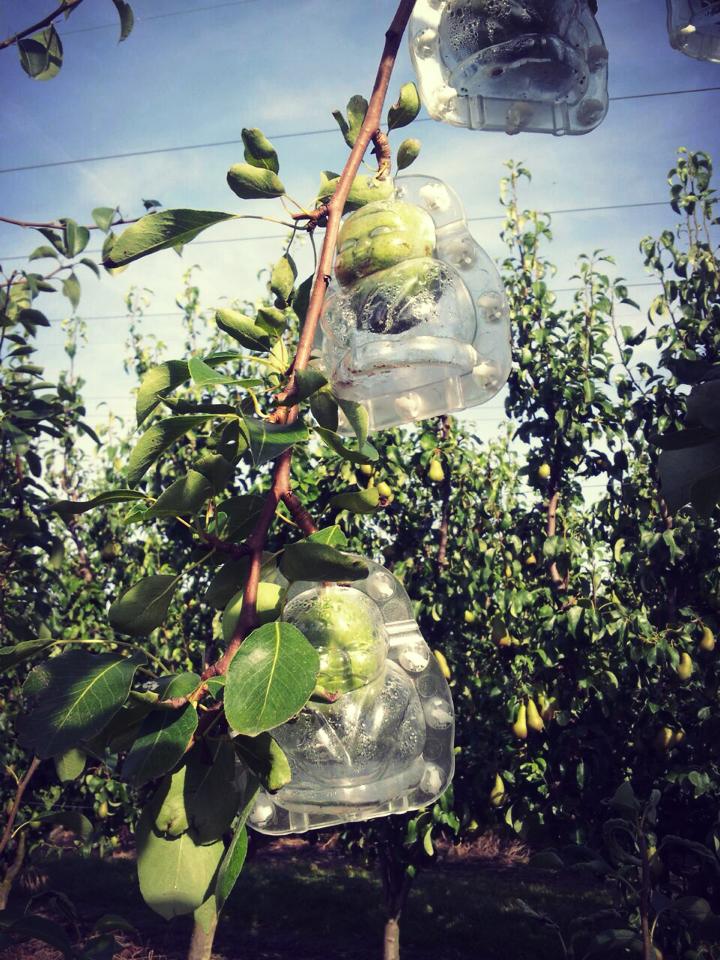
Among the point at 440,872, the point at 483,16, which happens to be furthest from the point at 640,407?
the point at 440,872

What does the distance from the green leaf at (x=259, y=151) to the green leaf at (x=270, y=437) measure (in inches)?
12.1

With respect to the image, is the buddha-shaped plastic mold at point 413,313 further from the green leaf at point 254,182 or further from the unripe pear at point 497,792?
the unripe pear at point 497,792

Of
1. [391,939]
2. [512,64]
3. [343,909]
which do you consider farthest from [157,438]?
[343,909]

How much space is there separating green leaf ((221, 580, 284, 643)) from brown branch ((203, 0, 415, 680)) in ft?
0.05

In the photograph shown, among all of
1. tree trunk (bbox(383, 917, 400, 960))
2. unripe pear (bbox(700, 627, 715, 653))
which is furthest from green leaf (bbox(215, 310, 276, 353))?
tree trunk (bbox(383, 917, 400, 960))

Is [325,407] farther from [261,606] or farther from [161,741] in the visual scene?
[161,741]

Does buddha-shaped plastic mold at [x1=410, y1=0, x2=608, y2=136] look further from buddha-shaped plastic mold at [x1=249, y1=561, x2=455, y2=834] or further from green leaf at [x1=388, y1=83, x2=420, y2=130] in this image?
buddha-shaped plastic mold at [x1=249, y1=561, x2=455, y2=834]

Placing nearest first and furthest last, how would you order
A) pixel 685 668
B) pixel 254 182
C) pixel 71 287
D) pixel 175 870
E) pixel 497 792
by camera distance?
1. pixel 175 870
2. pixel 254 182
3. pixel 71 287
4. pixel 685 668
5. pixel 497 792

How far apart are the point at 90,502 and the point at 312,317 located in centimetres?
22

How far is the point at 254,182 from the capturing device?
0.74 m

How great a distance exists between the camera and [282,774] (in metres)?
0.55

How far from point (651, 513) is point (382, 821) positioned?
2177mm

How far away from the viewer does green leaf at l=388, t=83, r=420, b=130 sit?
789 mm

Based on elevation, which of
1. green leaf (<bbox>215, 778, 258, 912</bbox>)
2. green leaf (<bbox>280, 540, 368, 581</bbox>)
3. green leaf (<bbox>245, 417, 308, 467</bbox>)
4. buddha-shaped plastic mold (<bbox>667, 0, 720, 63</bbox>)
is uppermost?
buddha-shaped plastic mold (<bbox>667, 0, 720, 63</bbox>)
